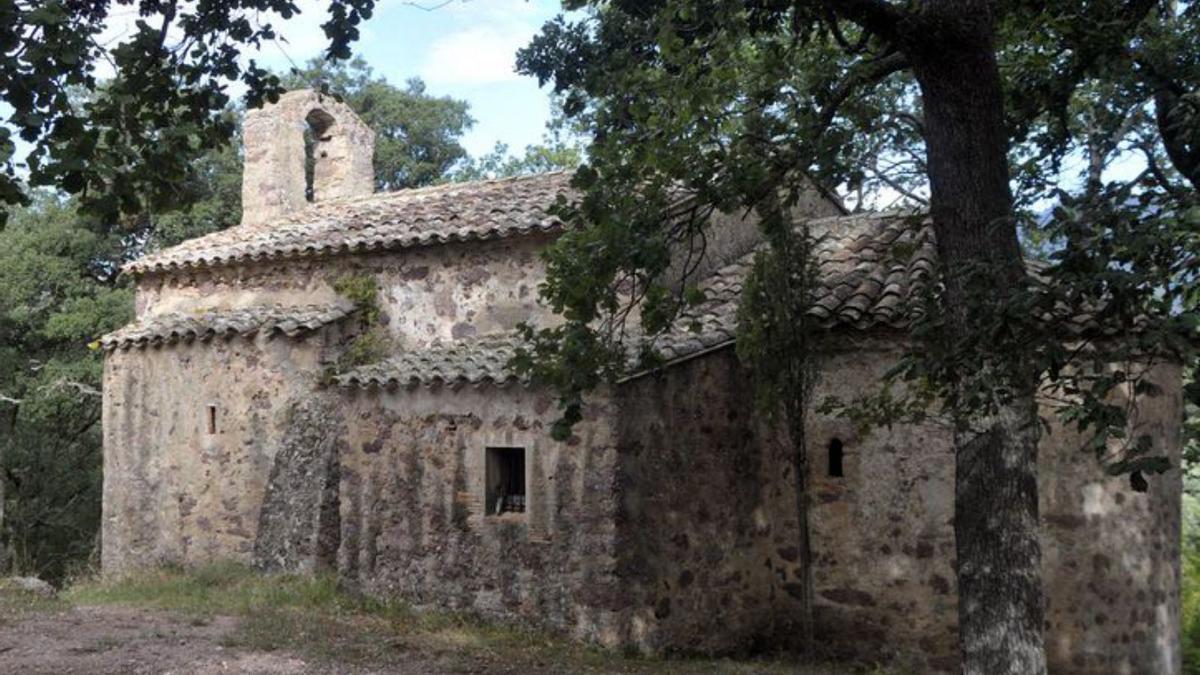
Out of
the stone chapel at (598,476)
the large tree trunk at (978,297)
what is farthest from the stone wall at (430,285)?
the large tree trunk at (978,297)

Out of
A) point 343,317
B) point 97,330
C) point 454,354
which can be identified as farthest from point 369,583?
point 97,330

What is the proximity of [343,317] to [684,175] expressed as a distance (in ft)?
21.9

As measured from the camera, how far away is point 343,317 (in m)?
12.7

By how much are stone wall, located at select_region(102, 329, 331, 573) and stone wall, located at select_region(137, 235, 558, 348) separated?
0.96 metres

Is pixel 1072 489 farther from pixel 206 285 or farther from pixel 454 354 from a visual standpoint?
pixel 206 285

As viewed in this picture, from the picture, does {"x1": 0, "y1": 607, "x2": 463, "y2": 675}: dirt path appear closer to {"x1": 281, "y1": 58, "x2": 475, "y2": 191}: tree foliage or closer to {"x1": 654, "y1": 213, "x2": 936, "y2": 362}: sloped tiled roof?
{"x1": 654, "y1": 213, "x2": 936, "y2": 362}: sloped tiled roof

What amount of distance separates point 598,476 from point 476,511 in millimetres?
1445

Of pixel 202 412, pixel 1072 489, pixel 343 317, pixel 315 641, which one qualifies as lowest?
pixel 315 641

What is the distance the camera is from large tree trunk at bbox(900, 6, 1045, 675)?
585 centimetres

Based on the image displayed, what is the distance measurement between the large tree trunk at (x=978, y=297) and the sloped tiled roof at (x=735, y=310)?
313cm

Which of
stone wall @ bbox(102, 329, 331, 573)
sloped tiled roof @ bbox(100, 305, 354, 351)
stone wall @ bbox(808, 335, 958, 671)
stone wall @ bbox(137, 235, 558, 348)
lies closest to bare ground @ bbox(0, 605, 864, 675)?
stone wall @ bbox(808, 335, 958, 671)

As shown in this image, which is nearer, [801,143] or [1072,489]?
[801,143]

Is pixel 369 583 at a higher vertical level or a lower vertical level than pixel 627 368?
lower

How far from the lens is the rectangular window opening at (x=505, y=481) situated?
10281mm
